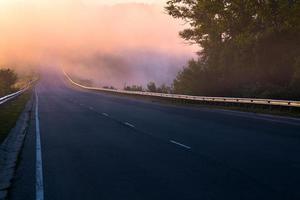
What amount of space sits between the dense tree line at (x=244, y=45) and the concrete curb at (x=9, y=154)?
73.5 ft

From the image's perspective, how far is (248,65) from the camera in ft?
155

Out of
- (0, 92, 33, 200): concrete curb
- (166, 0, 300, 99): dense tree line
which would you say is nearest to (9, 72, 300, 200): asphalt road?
(0, 92, 33, 200): concrete curb

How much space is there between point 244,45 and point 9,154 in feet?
112

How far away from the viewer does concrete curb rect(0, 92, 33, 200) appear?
985cm

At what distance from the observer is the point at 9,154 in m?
14.0

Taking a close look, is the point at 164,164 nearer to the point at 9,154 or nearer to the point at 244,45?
the point at 9,154

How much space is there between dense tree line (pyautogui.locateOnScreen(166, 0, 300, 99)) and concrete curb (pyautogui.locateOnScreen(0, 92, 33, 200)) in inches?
882

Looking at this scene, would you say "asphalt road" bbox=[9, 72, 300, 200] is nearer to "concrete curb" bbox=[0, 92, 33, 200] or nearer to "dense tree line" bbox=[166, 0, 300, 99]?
"concrete curb" bbox=[0, 92, 33, 200]

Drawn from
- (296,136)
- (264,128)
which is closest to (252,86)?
(264,128)

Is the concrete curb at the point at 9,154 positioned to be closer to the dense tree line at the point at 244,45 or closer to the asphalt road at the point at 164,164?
the asphalt road at the point at 164,164

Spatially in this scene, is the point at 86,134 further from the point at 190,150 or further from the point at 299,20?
the point at 299,20

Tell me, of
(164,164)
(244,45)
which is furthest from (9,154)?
(244,45)

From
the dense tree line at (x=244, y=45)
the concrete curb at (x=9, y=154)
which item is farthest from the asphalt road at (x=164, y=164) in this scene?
the dense tree line at (x=244, y=45)

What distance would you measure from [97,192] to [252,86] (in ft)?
116
